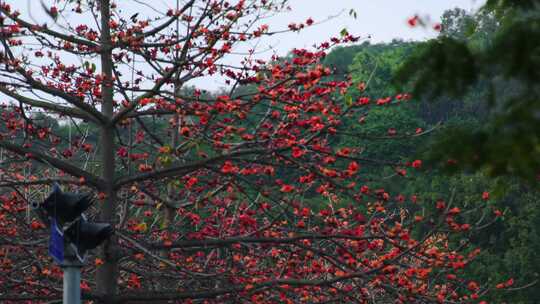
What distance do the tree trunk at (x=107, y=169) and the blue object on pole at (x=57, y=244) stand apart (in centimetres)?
290

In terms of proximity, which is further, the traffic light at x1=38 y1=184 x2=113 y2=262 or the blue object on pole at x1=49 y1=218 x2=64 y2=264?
the traffic light at x1=38 y1=184 x2=113 y2=262

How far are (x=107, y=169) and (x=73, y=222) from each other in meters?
3.24

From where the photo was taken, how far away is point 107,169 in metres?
10.8

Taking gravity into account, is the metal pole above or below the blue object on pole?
below

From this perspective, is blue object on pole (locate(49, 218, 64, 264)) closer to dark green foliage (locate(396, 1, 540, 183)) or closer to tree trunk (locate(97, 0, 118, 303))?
tree trunk (locate(97, 0, 118, 303))

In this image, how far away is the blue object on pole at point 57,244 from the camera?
7.37m

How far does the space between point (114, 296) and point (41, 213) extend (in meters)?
2.64

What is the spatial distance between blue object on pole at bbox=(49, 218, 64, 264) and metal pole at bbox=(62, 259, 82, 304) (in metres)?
0.06

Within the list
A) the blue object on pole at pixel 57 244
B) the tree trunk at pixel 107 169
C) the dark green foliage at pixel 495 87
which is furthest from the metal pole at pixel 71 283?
the dark green foliage at pixel 495 87

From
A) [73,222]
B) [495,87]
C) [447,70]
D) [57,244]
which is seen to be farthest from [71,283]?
[495,87]

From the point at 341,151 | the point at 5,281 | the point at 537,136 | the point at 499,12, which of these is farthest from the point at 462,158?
the point at 5,281

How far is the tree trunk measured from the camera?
10.4m

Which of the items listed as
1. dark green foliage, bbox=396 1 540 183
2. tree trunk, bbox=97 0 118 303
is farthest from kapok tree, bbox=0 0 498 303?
dark green foliage, bbox=396 1 540 183

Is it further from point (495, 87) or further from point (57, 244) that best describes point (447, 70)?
point (57, 244)
